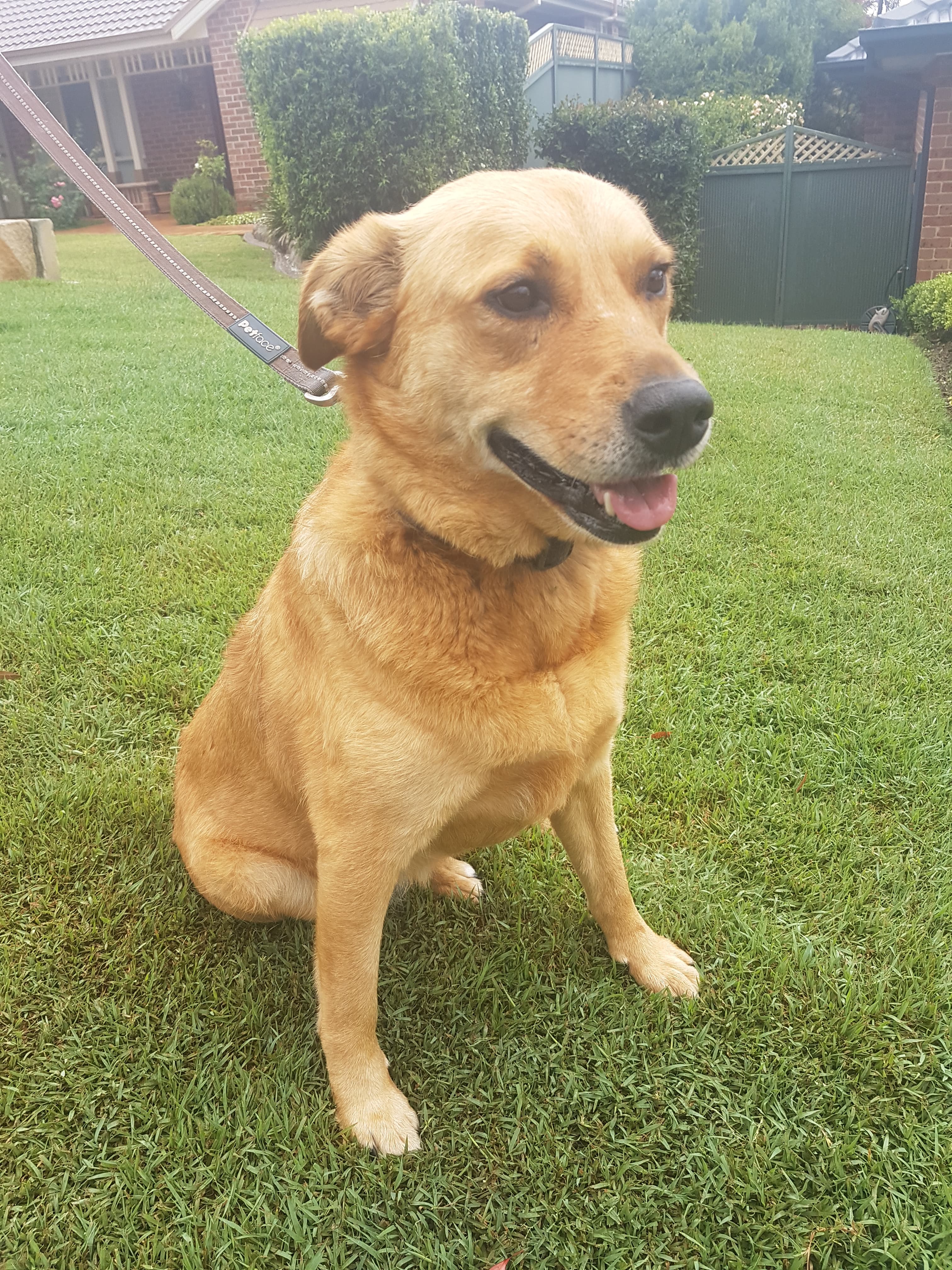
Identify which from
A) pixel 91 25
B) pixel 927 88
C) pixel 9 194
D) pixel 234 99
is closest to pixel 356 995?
pixel 927 88

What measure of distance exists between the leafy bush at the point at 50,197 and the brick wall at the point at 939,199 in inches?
629

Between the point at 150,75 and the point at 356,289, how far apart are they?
966 inches

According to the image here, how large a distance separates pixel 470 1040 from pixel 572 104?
14.5m

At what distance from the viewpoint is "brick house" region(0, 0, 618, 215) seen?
725 inches

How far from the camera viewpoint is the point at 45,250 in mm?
10797

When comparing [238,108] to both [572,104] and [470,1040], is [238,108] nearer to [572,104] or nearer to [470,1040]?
[572,104]

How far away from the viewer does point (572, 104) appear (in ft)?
43.4

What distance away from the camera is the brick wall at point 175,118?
20.6 metres

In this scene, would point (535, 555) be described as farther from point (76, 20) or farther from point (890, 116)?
point (76, 20)

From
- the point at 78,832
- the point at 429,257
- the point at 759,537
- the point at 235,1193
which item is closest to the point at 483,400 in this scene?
the point at 429,257

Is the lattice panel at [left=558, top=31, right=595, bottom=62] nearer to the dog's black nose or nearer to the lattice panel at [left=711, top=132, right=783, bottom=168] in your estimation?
the lattice panel at [left=711, top=132, right=783, bottom=168]

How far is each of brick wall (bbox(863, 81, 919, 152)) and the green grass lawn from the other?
52.4 feet

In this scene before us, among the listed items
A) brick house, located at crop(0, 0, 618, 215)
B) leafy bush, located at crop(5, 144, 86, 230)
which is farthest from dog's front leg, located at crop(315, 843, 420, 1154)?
leafy bush, located at crop(5, 144, 86, 230)

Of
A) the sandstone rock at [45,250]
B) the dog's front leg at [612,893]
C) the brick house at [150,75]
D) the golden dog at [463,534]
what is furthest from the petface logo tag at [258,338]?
the brick house at [150,75]
